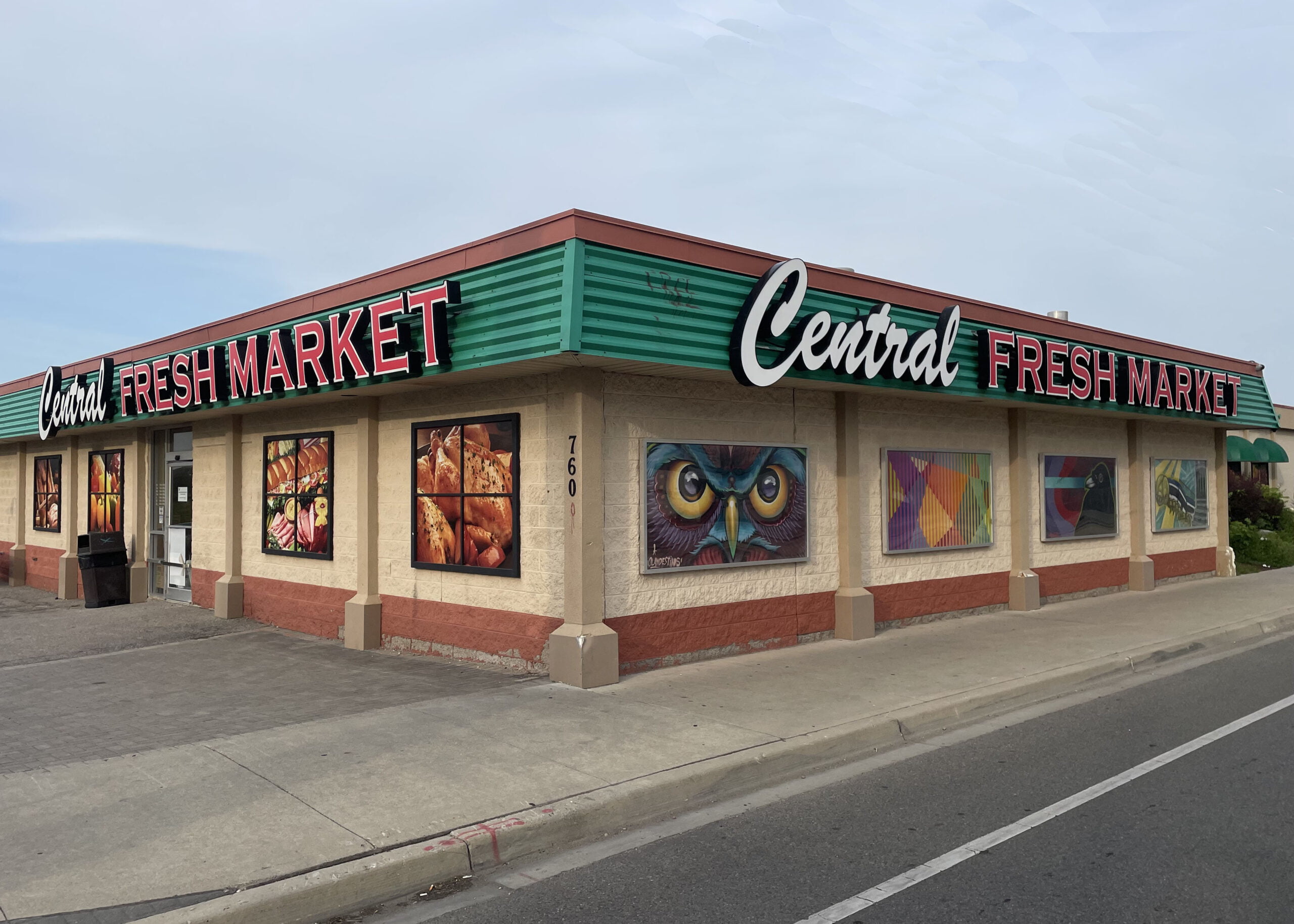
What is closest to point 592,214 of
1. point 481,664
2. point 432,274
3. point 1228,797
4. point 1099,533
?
point 432,274

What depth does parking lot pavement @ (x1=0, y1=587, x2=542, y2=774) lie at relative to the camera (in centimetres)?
803

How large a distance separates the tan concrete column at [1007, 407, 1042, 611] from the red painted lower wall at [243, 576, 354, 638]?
9.96 meters

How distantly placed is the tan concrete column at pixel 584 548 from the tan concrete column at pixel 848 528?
3787mm

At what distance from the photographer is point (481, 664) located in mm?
10758

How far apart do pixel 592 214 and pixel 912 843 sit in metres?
5.97

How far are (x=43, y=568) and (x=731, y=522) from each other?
18.2 meters

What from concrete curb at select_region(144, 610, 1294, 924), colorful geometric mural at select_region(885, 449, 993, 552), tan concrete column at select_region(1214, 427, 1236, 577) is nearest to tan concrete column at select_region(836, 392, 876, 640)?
colorful geometric mural at select_region(885, 449, 993, 552)

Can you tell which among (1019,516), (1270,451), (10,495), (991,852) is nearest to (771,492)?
(1019,516)

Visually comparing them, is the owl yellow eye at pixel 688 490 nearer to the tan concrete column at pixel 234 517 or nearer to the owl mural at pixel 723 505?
the owl mural at pixel 723 505

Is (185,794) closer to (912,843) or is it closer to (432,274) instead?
(912,843)

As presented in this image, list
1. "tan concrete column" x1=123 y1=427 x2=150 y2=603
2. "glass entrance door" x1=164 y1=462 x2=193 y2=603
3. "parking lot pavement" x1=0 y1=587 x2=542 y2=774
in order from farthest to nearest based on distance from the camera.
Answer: "tan concrete column" x1=123 y1=427 x2=150 y2=603 → "glass entrance door" x1=164 y1=462 x2=193 y2=603 → "parking lot pavement" x1=0 y1=587 x2=542 y2=774

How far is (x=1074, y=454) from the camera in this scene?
16.4 m

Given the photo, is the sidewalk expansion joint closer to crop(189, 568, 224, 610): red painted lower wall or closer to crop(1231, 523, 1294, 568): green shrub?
crop(189, 568, 224, 610): red painted lower wall

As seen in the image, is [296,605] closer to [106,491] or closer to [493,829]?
[106,491]
